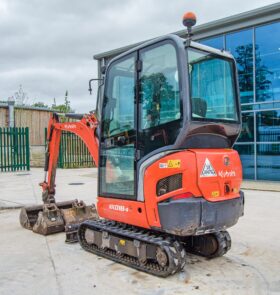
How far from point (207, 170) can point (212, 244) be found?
129 centimetres

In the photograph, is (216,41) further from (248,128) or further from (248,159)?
(248,159)

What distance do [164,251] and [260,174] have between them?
10531mm

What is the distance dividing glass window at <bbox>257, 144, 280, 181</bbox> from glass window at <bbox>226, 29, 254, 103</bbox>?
188 centimetres

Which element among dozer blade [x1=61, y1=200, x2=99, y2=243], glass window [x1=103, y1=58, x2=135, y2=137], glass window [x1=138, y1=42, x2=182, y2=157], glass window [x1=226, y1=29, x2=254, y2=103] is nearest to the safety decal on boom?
glass window [x1=138, y1=42, x2=182, y2=157]

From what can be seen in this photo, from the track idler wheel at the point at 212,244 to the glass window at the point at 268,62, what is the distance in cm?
944

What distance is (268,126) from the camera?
43.9 feet

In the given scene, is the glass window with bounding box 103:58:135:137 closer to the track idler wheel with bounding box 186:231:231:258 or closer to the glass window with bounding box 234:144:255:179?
the track idler wheel with bounding box 186:231:231:258

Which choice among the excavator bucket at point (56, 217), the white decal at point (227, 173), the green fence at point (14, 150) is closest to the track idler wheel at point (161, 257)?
the white decal at point (227, 173)

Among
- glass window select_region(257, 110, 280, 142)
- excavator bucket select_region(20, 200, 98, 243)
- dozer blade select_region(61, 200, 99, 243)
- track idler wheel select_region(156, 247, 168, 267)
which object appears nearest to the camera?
track idler wheel select_region(156, 247, 168, 267)

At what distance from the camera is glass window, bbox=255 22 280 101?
13.2 m

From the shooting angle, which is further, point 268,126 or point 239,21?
point 239,21

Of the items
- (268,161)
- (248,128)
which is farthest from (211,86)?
(248,128)

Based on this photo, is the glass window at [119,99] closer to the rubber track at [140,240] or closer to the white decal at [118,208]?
the white decal at [118,208]

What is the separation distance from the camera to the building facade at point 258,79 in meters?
13.2
